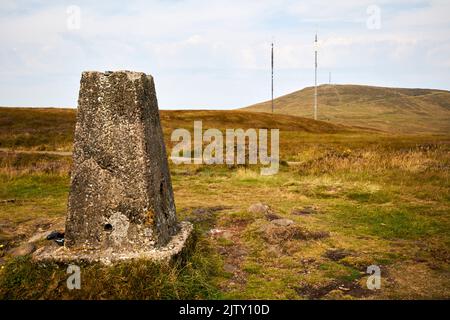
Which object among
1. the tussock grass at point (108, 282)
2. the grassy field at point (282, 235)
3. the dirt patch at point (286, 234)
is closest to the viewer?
the tussock grass at point (108, 282)

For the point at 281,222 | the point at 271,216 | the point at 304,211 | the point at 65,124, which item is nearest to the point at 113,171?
the point at 281,222

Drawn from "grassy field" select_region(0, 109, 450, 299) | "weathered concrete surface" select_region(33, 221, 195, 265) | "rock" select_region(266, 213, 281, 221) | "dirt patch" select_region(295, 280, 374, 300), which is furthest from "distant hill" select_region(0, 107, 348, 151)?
"dirt patch" select_region(295, 280, 374, 300)

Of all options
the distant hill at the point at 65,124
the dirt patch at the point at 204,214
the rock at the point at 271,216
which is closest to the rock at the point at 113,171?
the dirt patch at the point at 204,214

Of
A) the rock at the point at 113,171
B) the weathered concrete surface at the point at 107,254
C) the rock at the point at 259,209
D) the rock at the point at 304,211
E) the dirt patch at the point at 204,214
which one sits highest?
the rock at the point at 113,171

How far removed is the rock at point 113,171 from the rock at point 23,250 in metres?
1.73

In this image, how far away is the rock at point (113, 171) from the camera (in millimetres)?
5645

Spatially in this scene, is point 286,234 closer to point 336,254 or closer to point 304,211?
point 336,254

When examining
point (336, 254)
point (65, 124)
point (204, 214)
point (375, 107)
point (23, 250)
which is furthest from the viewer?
point (375, 107)

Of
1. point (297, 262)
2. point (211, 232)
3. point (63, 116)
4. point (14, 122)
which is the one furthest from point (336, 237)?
point (63, 116)

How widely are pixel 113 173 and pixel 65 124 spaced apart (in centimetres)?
4480

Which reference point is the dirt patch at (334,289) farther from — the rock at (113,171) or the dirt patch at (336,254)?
the rock at (113,171)

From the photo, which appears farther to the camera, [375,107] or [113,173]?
[375,107]

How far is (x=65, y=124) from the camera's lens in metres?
46.7

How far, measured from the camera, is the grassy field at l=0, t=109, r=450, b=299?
5.20 meters
